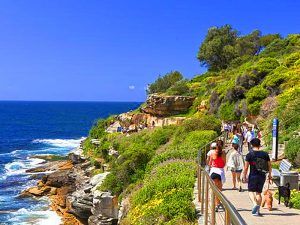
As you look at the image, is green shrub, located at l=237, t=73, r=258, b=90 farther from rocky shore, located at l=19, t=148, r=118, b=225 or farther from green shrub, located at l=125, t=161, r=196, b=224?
green shrub, located at l=125, t=161, r=196, b=224

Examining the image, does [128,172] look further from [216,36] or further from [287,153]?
[216,36]

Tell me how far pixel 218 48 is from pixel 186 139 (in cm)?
5278

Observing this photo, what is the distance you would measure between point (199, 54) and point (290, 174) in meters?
66.8

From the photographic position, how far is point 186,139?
24.5 meters

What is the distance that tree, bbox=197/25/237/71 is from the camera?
73.1 m

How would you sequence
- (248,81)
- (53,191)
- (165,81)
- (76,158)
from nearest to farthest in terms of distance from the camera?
(53,191) < (248,81) < (76,158) < (165,81)

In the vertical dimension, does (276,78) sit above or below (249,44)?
below

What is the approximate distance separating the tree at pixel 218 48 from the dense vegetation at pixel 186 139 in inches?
363

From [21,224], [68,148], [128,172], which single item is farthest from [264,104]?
[68,148]

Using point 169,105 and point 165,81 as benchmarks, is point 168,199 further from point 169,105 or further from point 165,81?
point 165,81

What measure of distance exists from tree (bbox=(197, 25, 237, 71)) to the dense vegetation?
922 centimetres

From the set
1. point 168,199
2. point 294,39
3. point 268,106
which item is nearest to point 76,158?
point 268,106

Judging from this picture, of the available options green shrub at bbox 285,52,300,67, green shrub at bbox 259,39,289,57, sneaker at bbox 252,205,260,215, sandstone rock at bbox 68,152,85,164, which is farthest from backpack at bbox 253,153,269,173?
green shrub at bbox 259,39,289,57

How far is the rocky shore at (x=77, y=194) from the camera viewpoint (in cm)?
2236
